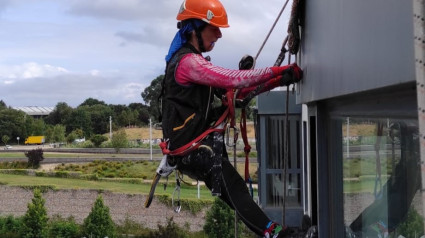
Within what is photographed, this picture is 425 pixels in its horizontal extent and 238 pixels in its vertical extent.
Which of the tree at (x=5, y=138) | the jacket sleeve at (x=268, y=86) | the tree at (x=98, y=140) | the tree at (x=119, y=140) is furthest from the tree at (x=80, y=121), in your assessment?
the jacket sleeve at (x=268, y=86)

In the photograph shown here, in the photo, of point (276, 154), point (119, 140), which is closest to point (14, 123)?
point (119, 140)

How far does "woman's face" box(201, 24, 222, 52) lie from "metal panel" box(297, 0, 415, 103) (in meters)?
0.49

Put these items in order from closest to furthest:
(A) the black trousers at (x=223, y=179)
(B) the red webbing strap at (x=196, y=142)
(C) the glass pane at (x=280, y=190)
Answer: (A) the black trousers at (x=223, y=179) < (B) the red webbing strap at (x=196, y=142) < (C) the glass pane at (x=280, y=190)

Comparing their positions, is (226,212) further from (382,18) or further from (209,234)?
(382,18)

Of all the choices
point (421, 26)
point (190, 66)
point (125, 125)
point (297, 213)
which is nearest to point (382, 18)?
point (421, 26)

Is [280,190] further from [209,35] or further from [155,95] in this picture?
[209,35]

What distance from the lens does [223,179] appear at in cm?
319

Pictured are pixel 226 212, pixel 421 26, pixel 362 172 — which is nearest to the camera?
pixel 421 26

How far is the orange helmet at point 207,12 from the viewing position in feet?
10.8

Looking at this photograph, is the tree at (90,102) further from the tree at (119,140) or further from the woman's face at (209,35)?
the woman's face at (209,35)

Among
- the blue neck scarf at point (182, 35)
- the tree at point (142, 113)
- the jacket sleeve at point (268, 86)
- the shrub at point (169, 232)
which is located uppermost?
the tree at point (142, 113)

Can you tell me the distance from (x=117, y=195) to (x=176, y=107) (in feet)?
80.6

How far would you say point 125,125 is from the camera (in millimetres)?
60375

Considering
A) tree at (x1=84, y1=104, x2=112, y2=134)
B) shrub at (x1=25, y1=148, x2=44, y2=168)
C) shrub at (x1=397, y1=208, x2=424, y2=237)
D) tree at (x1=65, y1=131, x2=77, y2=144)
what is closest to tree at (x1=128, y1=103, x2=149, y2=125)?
tree at (x1=84, y1=104, x2=112, y2=134)
